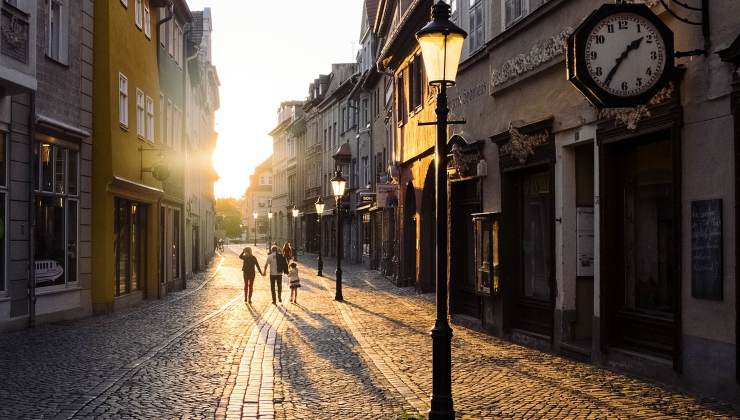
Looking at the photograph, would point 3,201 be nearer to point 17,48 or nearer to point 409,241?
point 17,48

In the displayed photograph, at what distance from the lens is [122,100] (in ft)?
75.9

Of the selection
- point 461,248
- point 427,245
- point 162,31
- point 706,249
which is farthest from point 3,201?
point 427,245

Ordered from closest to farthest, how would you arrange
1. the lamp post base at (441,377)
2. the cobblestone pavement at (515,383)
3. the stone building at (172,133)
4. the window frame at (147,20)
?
1. the lamp post base at (441,377)
2. the cobblestone pavement at (515,383)
3. the window frame at (147,20)
4. the stone building at (172,133)

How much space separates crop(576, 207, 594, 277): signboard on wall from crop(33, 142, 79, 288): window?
10474 millimetres

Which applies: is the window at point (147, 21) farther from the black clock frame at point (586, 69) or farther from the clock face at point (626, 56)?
the clock face at point (626, 56)

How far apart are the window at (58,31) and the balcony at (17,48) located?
7.64ft

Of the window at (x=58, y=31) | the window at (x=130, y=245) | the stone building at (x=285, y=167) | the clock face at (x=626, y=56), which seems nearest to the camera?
the clock face at (x=626, y=56)

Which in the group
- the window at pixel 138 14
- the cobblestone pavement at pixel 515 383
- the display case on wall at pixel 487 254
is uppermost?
the window at pixel 138 14

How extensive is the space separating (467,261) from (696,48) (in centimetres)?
1043

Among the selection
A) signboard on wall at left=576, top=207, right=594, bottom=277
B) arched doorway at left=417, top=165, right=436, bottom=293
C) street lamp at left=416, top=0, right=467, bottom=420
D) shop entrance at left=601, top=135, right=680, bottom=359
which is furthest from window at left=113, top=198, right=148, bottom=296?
street lamp at left=416, top=0, right=467, bottom=420

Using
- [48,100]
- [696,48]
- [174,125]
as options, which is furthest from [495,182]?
[174,125]

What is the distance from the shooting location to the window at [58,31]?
19.2 m

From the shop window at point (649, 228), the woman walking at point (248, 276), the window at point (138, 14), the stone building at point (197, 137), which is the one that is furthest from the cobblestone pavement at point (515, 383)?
the stone building at point (197, 137)

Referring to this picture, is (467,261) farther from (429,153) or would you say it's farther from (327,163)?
(327,163)
